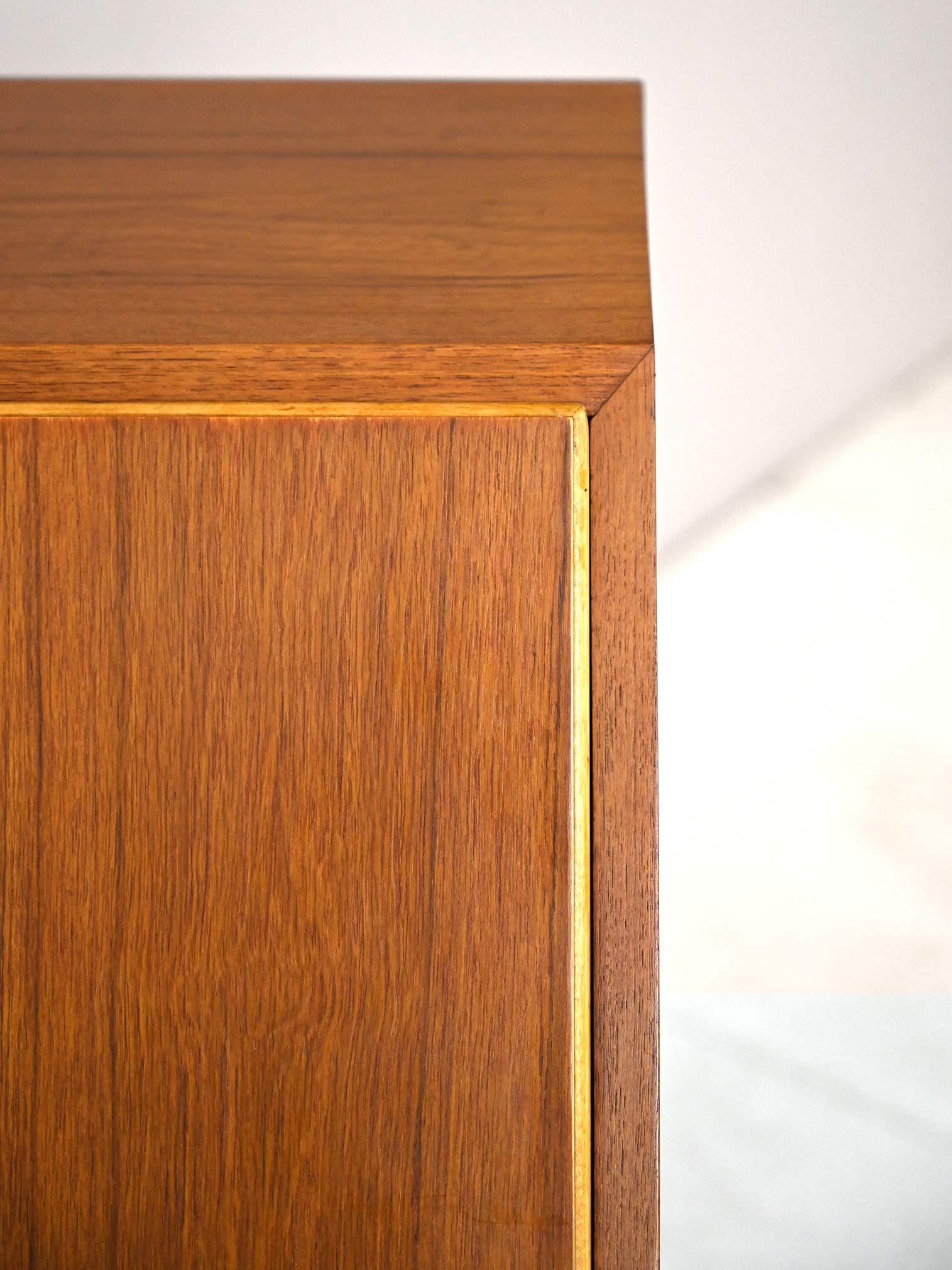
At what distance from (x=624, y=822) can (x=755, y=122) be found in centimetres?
68

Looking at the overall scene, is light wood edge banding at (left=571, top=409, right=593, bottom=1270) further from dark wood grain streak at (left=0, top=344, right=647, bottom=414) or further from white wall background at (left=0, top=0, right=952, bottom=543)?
white wall background at (left=0, top=0, right=952, bottom=543)

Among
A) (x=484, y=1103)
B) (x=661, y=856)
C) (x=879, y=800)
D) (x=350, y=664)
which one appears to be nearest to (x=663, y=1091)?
(x=661, y=856)

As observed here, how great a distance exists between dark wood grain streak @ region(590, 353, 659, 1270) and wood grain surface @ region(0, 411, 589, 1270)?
0.02 m

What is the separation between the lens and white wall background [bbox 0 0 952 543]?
0.81 meters

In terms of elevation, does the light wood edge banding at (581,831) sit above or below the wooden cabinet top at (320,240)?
below

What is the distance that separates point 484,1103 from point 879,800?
52cm

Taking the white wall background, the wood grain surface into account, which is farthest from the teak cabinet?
the white wall background

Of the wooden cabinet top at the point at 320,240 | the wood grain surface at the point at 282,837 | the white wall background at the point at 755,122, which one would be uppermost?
the white wall background at the point at 755,122

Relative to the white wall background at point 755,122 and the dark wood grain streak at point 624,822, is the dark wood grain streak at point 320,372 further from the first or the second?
the white wall background at point 755,122

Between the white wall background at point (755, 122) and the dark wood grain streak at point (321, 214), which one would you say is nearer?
the dark wood grain streak at point (321, 214)

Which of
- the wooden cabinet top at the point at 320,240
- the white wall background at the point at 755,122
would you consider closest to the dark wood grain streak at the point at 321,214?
the wooden cabinet top at the point at 320,240

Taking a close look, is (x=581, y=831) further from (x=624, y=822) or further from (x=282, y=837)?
(x=282, y=837)

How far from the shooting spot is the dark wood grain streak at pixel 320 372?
0.40 m

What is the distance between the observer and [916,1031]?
82 cm
